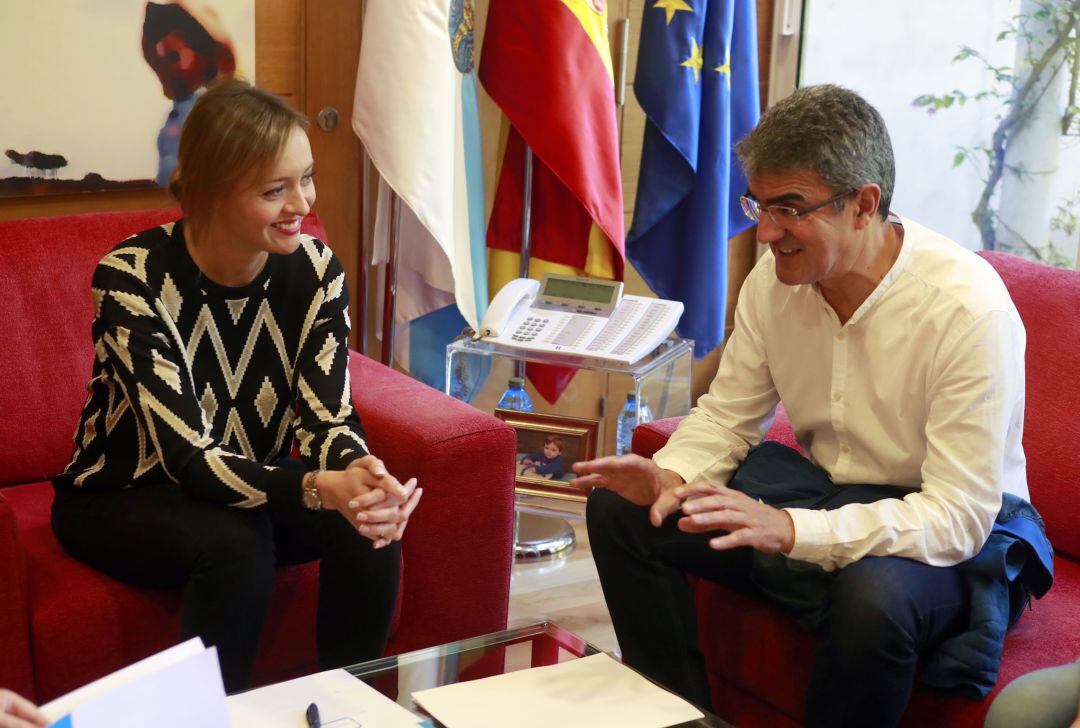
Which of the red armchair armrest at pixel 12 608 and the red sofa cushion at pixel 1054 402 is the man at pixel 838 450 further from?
the red armchair armrest at pixel 12 608

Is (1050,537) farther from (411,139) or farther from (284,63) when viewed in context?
(284,63)

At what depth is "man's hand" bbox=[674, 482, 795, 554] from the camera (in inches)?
66.1

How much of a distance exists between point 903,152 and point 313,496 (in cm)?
253

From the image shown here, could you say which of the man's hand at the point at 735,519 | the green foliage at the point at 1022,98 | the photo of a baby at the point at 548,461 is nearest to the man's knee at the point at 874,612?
the man's hand at the point at 735,519

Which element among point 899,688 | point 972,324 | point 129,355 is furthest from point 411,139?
point 899,688

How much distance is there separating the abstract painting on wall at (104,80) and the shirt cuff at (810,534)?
1699 millimetres

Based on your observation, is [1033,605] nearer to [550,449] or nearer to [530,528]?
[550,449]

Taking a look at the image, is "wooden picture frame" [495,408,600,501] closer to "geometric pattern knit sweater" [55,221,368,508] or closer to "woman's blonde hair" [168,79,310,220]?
"geometric pattern knit sweater" [55,221,368,508]

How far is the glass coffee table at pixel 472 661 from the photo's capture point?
1578 millimetres

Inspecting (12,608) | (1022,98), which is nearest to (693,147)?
(1022,98)

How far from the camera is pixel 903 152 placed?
3.79 metres

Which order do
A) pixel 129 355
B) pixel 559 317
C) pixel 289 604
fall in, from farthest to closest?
pixel 559 317 → pixel 289 604 → pixel 129 355

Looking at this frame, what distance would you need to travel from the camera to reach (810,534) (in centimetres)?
175

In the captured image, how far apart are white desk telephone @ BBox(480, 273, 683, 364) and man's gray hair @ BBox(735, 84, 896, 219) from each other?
89 cm
